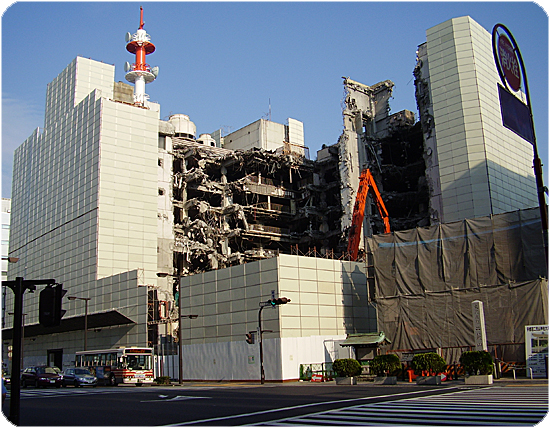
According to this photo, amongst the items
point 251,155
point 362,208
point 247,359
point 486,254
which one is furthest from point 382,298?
point 251,155

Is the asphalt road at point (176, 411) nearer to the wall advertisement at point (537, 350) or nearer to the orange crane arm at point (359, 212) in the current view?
the wall advertisement at point (537, 350)

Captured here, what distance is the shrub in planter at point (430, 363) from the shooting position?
1203 inches

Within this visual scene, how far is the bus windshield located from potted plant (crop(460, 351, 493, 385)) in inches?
956

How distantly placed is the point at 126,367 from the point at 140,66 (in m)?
51.9

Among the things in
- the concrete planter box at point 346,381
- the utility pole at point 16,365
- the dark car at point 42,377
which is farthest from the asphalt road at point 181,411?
the dark car at point 42,377

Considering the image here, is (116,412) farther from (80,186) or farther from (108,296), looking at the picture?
(80,186)

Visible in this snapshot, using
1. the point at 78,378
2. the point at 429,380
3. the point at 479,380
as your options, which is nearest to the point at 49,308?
the point at 429,380

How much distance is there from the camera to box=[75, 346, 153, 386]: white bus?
42000mm

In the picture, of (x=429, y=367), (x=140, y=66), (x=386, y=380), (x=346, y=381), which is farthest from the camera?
(x=140, y=66)

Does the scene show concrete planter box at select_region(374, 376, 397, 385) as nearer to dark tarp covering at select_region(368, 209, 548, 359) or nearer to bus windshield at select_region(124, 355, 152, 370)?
dark tarp covering at select_region(368, 209, 548, 359)

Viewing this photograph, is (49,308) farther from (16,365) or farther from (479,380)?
(479,380)

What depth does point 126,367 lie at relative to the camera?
138 feet

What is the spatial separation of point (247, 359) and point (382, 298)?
11895 mm

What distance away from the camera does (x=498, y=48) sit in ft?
55.8
